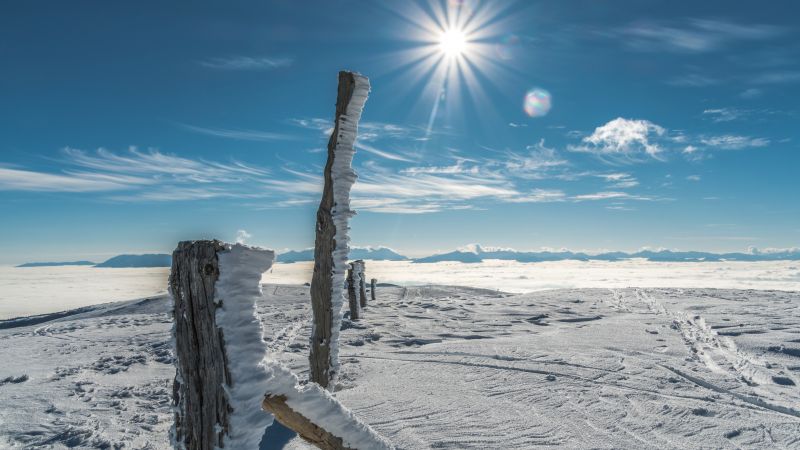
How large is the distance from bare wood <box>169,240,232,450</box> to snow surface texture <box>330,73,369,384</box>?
3.58 meters

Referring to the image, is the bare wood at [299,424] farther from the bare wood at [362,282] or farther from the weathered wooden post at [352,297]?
the bare wood at [362,282]

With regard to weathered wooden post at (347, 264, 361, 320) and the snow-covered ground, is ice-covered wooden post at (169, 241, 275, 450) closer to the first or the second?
the snow-covered ground

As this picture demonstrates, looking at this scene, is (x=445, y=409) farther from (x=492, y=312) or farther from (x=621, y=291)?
(x=621, y=291)

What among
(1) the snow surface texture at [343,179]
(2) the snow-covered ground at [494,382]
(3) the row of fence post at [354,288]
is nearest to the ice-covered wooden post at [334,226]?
(1) the snow surface texture at [343,179]

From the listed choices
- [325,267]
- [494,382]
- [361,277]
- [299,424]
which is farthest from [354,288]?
[299,424]

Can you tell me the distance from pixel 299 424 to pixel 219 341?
64 centimetres

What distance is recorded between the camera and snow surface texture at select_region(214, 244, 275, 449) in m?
2.23

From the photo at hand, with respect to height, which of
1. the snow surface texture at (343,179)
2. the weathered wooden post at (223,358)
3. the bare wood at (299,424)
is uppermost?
the snow surface texture at (343,179)

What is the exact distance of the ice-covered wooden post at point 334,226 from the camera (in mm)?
5824

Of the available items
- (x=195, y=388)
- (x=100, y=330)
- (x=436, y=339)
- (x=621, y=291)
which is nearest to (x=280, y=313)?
(x=100, y=330)

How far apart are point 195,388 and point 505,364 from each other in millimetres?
6648

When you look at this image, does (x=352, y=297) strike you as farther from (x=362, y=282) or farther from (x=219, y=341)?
(x=219, y=341)

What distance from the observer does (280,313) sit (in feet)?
55.3

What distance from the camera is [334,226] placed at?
5.91m
